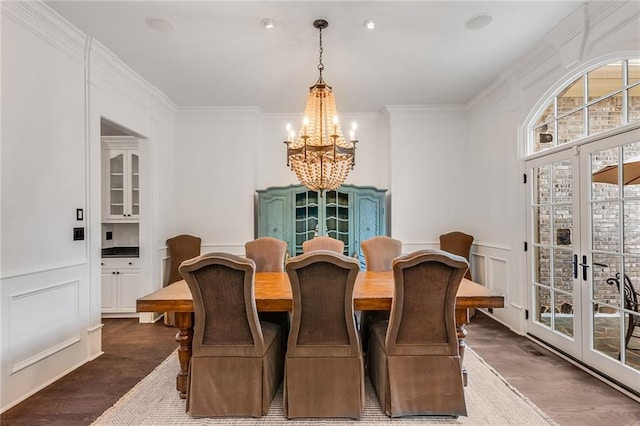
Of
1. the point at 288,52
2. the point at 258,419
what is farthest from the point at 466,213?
the point at 258,419

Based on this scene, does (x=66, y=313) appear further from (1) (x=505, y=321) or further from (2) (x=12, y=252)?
(1) (x=505, y=321)

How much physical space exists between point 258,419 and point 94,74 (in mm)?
3281

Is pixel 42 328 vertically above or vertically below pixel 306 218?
below

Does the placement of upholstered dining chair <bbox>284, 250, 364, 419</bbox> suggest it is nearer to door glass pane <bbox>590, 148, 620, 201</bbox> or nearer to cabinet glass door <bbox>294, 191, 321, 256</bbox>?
door glass pane <bbox>590, 148, 620, 201</bbox>

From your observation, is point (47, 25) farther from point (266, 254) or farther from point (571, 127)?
point (571, 127)

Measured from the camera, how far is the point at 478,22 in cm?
289

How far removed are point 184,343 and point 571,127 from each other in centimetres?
363

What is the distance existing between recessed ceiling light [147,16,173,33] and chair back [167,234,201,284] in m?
2.65

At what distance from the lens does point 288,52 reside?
3.41 m

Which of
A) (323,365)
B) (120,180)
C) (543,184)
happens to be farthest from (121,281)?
(543,184)

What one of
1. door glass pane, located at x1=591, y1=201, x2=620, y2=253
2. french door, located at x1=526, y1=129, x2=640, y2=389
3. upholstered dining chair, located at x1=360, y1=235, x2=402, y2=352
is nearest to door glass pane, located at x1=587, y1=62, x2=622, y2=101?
french door, located at x1=526, y1=129, x2=640, y2=389

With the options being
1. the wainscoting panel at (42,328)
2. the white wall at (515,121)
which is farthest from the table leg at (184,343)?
the white wall at (515,121)

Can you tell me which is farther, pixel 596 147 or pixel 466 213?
pixel 466 213

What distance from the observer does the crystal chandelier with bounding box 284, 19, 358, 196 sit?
2.81 m
